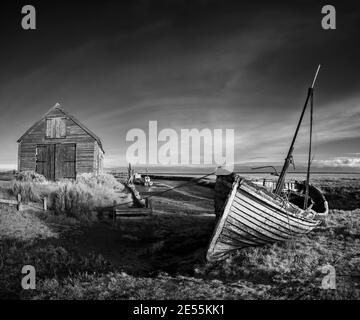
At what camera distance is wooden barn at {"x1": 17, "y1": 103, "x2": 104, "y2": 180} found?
2142 centimetres

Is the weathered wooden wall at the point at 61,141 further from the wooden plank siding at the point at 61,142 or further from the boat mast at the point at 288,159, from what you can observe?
the boat mast at the point at 288,159

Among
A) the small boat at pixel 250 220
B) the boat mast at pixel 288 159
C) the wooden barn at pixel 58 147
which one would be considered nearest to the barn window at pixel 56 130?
the wooden barn at pixel 58 147

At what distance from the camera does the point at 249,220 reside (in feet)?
24.1

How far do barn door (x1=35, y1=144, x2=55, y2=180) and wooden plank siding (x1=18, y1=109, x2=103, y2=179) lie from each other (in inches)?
12.3

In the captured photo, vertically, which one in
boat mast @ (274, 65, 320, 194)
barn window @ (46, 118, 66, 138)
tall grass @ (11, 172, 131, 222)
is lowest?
tall grass @ (11, 172, 131, 222)

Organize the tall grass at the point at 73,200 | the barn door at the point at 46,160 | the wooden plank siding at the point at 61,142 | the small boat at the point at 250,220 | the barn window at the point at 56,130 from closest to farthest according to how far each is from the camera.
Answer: the small boat at the point at 250,220
the tall grass at the point at 73,200
the barn door at the point at 46,160
the wooden plank siding at the point at 61,142
the barn window at the point at 56,130

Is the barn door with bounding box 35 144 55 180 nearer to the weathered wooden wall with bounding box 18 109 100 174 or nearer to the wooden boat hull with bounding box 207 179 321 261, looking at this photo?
the weathered wooden wall with bounding box 18 109 100 174

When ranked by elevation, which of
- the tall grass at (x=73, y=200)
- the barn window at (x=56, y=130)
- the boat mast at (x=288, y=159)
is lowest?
the tall grass at (x=73, y=200)

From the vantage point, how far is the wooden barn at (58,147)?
21422mm

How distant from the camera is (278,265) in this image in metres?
6.76

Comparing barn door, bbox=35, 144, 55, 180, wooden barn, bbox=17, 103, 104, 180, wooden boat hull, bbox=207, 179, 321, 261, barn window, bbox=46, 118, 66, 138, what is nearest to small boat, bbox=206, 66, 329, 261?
wooden boat hull, bbox=207, 179, 321, 261
